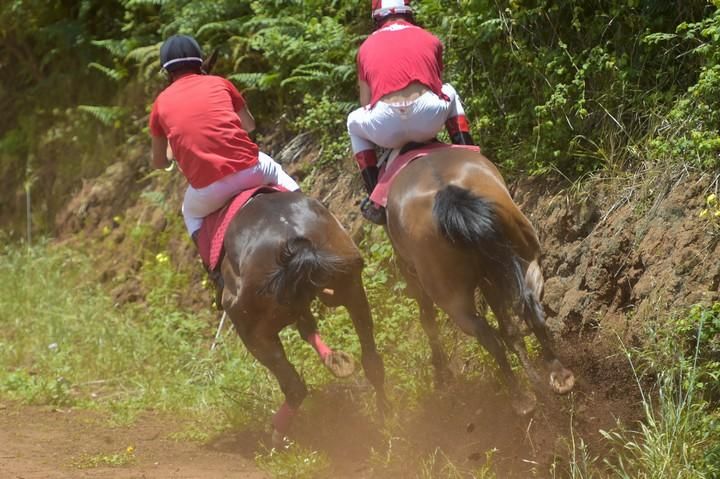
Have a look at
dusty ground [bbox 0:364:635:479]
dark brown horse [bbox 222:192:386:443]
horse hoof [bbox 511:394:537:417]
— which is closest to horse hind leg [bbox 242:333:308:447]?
dark brown horse [bbox 222:192:386:443]

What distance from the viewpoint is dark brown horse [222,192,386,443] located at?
712 centimetres

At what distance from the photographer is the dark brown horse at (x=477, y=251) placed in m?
6.38

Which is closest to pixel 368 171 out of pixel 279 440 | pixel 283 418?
pixel 283 418

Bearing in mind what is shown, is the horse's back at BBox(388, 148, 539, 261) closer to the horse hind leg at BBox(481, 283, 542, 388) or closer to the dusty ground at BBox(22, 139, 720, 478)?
the horse hind leg at BBox(481, 283, 542, 388)

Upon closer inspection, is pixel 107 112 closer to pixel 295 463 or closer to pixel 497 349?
Result: pixel 295 463

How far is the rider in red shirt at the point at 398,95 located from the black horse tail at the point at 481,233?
41.0 inches

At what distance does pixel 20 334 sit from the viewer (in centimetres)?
1122

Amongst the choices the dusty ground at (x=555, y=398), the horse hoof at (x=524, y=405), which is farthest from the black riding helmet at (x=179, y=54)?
the horse hoof at (x=524, y=405)

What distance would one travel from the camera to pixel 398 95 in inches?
294

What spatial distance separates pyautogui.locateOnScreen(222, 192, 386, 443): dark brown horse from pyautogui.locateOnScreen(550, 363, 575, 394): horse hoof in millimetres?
1680

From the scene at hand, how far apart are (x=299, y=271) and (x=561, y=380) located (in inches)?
74.5

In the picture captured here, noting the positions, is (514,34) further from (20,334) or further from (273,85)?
(20,334)

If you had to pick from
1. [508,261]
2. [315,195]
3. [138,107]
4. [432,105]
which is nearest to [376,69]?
[432,105]

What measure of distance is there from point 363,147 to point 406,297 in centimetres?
188
